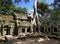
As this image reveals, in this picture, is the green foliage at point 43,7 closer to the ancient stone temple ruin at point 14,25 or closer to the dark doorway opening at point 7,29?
the ancient stone temple ruin at point 14,25

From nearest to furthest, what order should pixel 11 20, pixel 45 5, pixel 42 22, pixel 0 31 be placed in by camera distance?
1. pixel 0 31
2. pixel 11 20
3. pixel 42 22
4. pixel 45 5

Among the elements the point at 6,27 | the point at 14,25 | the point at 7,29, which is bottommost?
the point at 7,29

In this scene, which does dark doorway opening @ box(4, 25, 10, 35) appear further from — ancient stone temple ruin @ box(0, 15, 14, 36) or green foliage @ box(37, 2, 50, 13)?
green foliage @ box(37, 2, 50, 13)

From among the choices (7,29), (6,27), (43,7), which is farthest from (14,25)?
(43,7)

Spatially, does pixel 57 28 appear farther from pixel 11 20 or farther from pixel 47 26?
pixel 11 20

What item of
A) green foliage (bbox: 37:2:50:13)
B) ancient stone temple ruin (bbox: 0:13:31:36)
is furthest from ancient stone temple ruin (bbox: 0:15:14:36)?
green foliage (bbox: 37:2:50:13)

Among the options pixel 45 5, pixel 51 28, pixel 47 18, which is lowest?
pixel 51 28

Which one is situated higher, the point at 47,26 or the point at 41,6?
the point at 41,6

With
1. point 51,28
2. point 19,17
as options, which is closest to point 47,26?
→ point 51,28

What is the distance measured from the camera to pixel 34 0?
97.5 ft

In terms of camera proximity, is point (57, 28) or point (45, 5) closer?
point (57, 28)

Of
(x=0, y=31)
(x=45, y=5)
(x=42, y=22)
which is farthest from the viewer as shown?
(x=45, y=5)

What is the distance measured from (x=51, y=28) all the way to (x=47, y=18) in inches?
102

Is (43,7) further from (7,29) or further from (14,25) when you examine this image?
(7,29)
